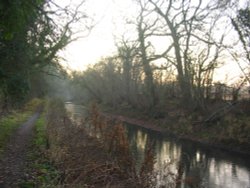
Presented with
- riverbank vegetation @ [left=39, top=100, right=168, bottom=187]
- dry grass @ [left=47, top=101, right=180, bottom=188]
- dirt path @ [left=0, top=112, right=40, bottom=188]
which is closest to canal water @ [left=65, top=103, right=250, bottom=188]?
dry grass @ [left=47, top=101, right=180, bottom=188]

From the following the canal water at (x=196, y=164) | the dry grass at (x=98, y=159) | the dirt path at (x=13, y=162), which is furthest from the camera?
the canal water at (x=196, y=164)

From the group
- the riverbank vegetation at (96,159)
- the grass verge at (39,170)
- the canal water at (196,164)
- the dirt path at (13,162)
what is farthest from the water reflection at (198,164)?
the dirt path at (13,162)

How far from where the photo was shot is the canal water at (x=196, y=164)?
13734 mm

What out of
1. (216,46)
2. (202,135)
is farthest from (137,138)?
(216,46)

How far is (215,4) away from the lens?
30.0 meters

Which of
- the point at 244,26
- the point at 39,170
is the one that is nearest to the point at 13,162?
the point at 39,170

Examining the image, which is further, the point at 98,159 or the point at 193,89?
the point at 193,89

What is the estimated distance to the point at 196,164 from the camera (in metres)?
18.5

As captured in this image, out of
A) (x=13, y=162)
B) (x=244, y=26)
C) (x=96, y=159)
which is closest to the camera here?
(x=13, y=162)

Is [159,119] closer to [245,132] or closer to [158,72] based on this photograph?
[158,72]

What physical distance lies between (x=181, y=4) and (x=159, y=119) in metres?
11.1

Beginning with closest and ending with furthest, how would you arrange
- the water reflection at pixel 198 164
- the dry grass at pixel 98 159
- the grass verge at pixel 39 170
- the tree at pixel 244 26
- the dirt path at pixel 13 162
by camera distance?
1. the grass verge at pixel 39 170
2. the dirt path at pixel 13 162
3. the dry grass at pixel 98 159
4. the water reflection at pixel 198 164
5. the tree at pixel 244 26

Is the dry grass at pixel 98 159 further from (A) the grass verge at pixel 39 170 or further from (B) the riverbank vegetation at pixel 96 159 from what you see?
(A) the grass verge at pixel 39 170

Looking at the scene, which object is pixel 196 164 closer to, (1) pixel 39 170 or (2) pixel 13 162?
(2) pixel 13 162
